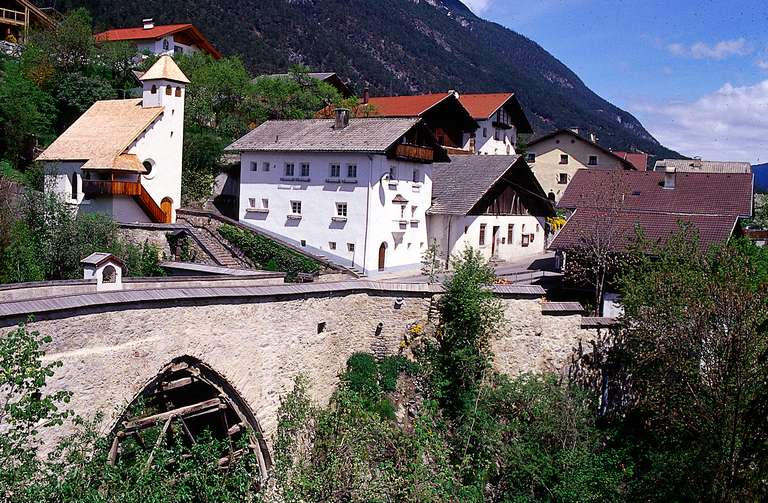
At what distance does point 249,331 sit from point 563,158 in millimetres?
46172

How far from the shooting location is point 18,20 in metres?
52.2

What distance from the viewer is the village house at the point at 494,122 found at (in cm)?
5400

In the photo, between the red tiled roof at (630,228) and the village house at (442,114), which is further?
the village house at (442,114)

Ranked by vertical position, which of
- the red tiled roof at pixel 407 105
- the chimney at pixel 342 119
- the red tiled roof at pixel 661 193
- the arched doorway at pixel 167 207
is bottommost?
the arched doorway at pixel 167 207

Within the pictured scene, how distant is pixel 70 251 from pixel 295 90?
2355 cm

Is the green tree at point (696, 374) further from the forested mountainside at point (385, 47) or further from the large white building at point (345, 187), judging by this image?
the forested mountainside at point (385, 47)

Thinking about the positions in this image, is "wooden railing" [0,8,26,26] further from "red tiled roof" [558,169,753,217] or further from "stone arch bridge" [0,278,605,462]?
"stone arch bridge" [0,278,605,462]

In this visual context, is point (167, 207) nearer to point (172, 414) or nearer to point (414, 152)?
point (414, 152)

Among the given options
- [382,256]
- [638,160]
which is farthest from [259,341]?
[638,160]

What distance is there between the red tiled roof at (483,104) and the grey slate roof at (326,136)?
70.2 feet

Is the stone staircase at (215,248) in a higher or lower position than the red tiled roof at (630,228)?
lower

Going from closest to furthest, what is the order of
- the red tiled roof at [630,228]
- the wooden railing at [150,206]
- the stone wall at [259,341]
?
1. the stone wall at [259,341]
2. the red tiled roof at [630,228]
3. the wooden railing at [150,206]

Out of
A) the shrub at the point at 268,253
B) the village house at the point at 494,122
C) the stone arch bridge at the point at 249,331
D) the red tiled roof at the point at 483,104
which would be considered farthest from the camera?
the red tiled roof at the point at 483,104

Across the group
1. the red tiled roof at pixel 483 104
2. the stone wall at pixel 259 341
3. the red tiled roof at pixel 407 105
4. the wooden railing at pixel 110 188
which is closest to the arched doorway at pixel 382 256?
the stone wall at pixel 259 341
